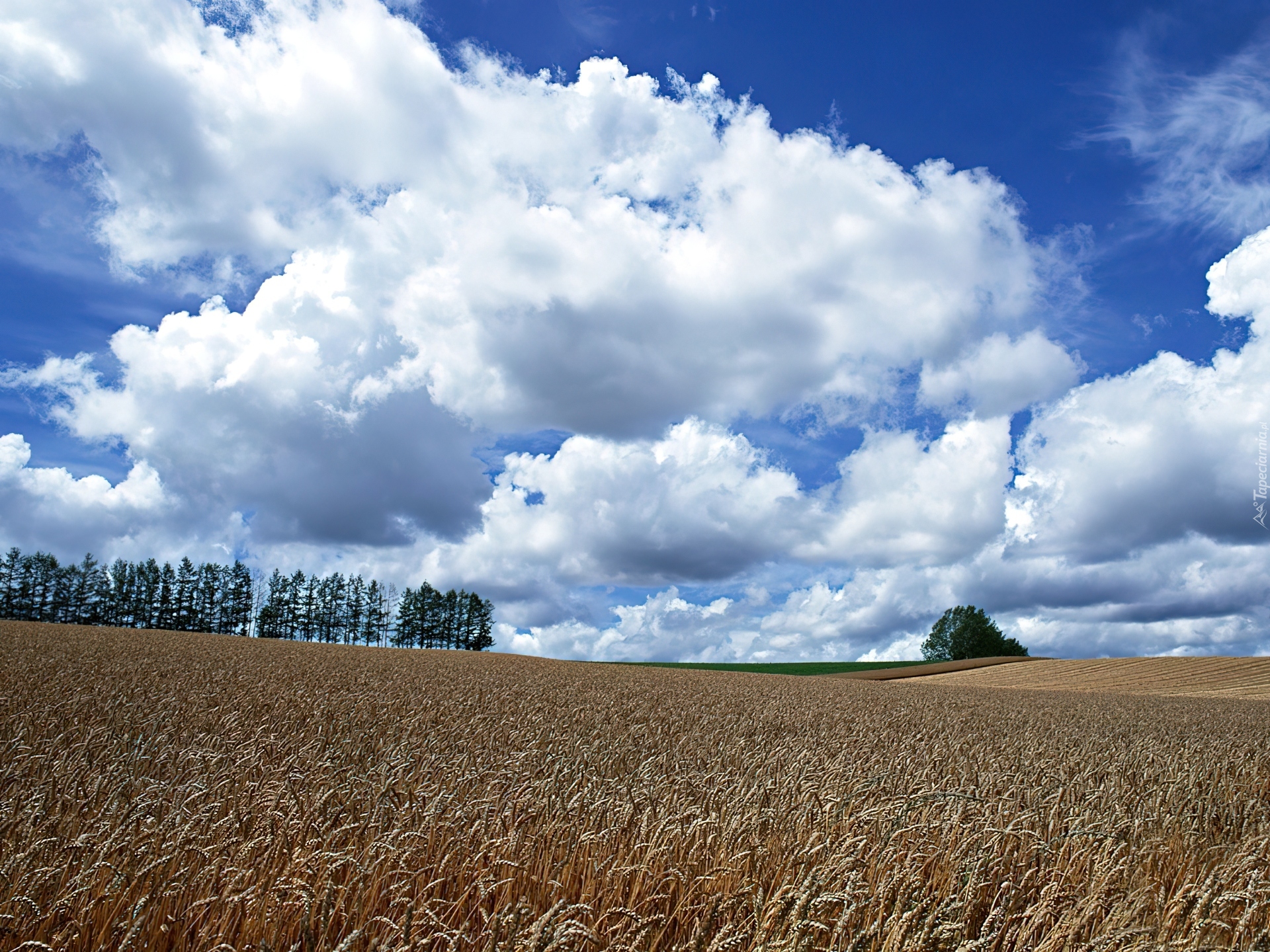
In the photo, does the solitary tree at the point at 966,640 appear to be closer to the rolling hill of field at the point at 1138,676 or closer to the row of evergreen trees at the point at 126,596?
the rolling hill of field at the point at 1138,676

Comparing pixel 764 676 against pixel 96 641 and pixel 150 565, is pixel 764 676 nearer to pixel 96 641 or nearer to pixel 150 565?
pixel 96 641

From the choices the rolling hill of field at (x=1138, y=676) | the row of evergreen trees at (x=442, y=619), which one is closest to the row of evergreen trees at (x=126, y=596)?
the row of evergreen trees at (x=442, y=619)

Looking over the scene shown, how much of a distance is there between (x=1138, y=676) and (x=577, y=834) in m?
46.8

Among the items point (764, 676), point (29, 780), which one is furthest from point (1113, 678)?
point (29, 780)

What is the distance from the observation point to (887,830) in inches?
170

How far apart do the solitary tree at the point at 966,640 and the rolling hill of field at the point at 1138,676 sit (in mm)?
26937

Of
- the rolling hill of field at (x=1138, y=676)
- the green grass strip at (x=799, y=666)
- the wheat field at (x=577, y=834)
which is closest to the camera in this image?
the wheat field at (x=577, y=834)

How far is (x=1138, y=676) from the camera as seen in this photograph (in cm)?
4019

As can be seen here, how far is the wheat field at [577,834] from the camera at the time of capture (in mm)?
2922

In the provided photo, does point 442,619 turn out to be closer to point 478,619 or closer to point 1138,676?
point 478,619

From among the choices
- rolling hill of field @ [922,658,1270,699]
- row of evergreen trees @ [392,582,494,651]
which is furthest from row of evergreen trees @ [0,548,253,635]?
rolling hill of field @ [922,658,1270,699]

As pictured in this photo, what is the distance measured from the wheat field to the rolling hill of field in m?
27.3

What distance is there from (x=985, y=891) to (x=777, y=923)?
64.3 inches

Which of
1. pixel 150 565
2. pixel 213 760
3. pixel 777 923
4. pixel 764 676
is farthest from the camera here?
pixel 150 565
